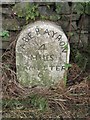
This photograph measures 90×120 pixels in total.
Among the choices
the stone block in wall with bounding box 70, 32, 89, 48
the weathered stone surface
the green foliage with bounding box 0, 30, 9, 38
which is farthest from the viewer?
the stone block in wall with bounding box 70, 32, 89, 48

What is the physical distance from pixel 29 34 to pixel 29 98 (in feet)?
2.05

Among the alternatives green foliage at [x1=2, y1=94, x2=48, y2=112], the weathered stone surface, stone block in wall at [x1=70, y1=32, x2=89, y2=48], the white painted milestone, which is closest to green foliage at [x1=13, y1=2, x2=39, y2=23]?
the white painted milestone

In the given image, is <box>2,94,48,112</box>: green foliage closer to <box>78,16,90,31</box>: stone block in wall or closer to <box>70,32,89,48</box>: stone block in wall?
<box>70,32,89,48</box>: stone block in wall

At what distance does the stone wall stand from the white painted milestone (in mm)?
208

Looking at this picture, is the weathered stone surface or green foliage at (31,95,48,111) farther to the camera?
the weathered stone surface

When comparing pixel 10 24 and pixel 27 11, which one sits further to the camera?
pixel 10 24

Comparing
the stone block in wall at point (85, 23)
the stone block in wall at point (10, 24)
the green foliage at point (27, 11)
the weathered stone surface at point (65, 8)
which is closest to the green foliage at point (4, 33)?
the stone block in wall at point (10, 24)

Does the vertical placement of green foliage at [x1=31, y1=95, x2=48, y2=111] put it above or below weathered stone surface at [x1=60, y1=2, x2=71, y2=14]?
below

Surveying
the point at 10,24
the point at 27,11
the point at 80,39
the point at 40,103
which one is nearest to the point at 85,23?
the point at 80,39

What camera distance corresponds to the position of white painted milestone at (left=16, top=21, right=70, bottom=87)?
127 inches

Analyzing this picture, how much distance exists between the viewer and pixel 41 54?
3301 millimetres

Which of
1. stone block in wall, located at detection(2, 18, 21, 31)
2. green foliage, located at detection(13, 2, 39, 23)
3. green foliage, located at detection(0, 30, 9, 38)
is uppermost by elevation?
green foliage, located at detection(13, 2, 39, 23)

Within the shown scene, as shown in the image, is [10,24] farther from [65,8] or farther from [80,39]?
[80,39]

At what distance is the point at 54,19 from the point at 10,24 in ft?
1.56
